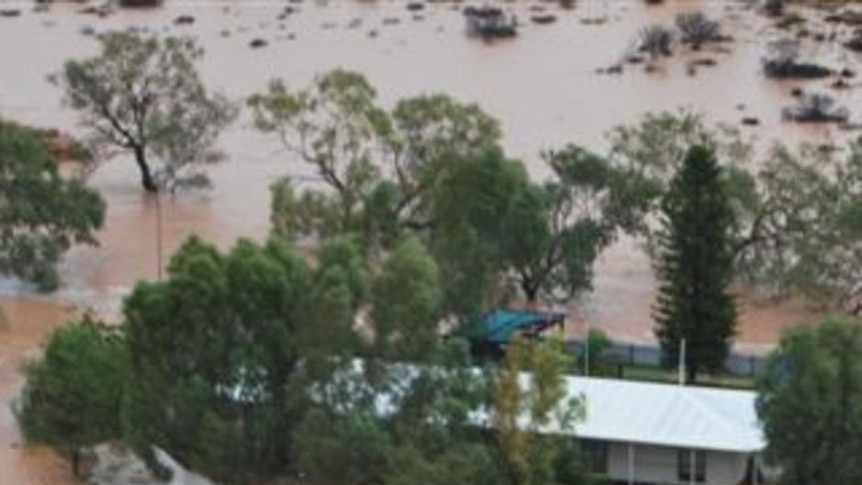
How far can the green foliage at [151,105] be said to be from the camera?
36.6 m

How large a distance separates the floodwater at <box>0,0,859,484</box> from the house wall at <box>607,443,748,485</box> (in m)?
6.94

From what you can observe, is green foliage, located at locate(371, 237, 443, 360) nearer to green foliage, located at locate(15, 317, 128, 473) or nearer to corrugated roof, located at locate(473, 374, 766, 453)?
corrugated roof, located at locate(473, 374, 766, 453)

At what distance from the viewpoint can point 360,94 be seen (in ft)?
111

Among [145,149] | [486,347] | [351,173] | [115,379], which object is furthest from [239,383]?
[145,149]

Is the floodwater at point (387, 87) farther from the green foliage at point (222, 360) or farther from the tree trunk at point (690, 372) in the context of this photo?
the tree trunk at point (690, 372)

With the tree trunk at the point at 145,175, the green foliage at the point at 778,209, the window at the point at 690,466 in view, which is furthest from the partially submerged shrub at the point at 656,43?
the window at the point at 690,466

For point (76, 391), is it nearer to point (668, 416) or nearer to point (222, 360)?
point (222, 360)

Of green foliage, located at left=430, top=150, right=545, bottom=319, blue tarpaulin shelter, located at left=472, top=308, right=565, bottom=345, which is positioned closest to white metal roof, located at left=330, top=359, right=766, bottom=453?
blue tarpaulin shelter, located at left=472, top=308, right=565, bottom=345

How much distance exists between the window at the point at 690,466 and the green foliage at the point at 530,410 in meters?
2.32

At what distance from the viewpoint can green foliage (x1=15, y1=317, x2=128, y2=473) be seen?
75.1ft

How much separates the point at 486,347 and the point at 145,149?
13.0 metres

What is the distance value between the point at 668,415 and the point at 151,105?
16.6m

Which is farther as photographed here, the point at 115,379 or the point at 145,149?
the point at 145,149

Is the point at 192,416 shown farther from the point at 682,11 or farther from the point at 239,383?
the point at 682,11
